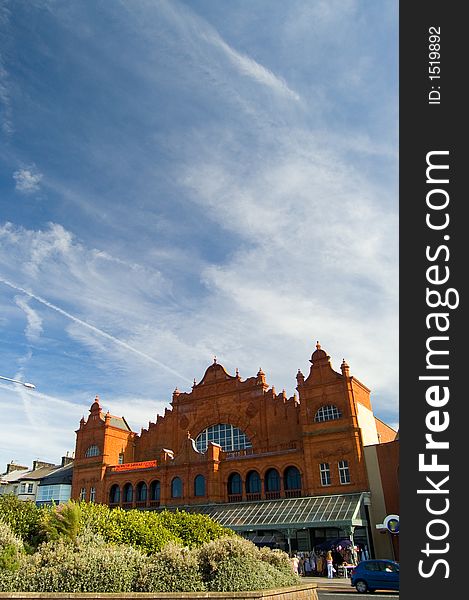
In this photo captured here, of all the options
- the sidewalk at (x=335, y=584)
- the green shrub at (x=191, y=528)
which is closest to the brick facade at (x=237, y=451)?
the sidewalk at (x=335, y=584)

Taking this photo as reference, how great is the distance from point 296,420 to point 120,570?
2965 cm

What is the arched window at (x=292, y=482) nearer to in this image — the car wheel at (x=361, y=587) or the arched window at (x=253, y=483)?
the arched window at (x=253, y=483)

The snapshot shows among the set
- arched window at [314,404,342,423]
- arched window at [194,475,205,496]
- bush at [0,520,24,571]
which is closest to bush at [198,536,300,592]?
bush at [0,520,24,571]

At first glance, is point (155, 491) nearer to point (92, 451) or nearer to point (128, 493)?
point (128, 493)

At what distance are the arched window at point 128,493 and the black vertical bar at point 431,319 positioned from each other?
44.6 metres

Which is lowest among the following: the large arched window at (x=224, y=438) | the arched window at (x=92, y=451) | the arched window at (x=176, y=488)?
the arched window at (x=176, y=488)

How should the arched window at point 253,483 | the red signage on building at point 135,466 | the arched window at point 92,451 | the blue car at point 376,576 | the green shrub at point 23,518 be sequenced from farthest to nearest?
1. the arched window at point 92,451
2. the red signage on building at point 135,466
3. the arched window at point 253,483
4. the blue car at point 376,576
5. the green shrub at point 23,518

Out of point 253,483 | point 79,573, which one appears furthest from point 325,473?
point 79,573

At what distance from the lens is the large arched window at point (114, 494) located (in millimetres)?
47094

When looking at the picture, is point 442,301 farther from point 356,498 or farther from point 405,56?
point 356,498

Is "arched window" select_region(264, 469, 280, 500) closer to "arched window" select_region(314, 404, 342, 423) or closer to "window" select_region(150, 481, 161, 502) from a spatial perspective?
"arched window" select_region(314, 404, 342, 423)

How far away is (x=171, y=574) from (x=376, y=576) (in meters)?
13.2

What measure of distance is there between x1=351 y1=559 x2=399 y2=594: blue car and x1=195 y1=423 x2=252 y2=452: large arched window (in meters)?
21.2

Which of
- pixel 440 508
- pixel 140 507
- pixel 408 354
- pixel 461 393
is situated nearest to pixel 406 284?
pixel 408 354
